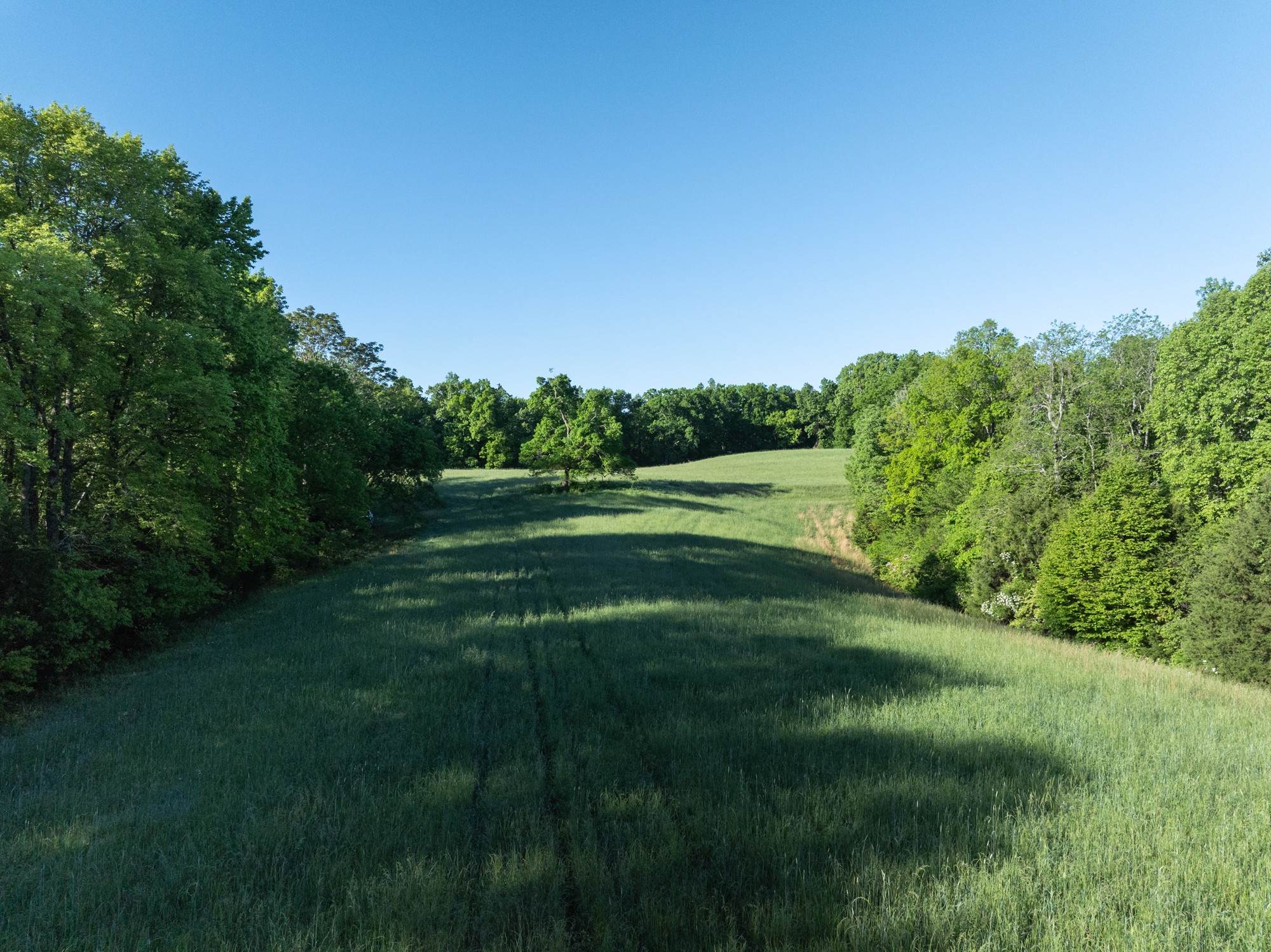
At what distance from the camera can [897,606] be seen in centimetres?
1783

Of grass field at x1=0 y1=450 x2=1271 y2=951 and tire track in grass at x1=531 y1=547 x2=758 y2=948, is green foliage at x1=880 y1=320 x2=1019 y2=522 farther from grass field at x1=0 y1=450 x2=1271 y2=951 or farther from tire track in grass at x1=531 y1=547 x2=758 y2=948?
tire track in grass at x1=531 y1=547 x2=758 y2=948

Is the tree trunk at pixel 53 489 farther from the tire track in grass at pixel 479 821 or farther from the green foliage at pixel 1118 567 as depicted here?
the green foliage at pixel 1118 567

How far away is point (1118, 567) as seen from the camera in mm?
19281

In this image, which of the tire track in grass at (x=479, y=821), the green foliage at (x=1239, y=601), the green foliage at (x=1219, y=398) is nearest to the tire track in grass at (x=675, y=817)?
the tire track in grass at (x=479, y=821)

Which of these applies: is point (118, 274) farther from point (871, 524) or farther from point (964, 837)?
point (871, 524)

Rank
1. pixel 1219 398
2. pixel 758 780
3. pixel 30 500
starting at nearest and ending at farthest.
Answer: pixel 758 780 < pixel 30 500 < pixel 1219 398

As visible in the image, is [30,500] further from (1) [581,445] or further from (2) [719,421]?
(2) [719,421]

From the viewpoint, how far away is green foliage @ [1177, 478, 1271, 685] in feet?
48.0

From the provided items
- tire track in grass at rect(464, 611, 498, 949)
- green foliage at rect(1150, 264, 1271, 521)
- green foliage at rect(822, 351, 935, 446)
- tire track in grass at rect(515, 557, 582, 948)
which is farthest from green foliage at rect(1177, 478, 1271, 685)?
green foliage at rect(822, 351, 935, 446)

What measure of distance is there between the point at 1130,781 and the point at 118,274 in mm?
21253

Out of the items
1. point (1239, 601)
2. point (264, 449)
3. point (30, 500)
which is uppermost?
point (264, 449)

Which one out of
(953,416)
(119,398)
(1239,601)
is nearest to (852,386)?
(953,416)

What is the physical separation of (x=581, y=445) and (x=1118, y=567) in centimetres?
3821

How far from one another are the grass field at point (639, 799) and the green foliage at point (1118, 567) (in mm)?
9632
